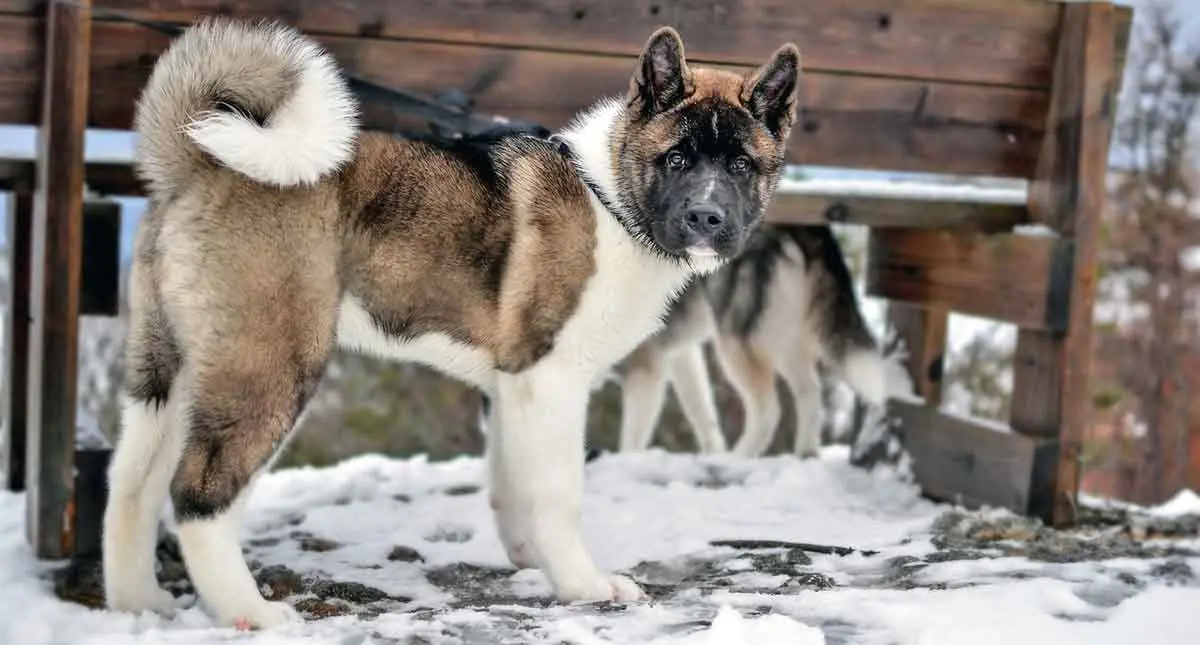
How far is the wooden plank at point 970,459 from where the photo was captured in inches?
189

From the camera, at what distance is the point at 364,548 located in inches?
167

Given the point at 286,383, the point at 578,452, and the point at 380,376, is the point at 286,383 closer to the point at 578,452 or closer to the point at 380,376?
the point at 578,452

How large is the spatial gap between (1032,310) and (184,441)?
10.3ft

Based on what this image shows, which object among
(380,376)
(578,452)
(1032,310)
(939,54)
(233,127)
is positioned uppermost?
(939,54)

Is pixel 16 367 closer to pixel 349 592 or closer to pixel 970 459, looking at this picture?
pixel 349 592

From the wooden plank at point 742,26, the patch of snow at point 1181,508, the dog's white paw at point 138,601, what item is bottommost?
the patch of snow at point 1181,508

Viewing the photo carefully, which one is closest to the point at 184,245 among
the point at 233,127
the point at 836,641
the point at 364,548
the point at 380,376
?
the point at 233,127

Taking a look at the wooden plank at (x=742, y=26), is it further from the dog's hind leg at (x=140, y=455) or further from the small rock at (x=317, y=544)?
the small rock at (x=317, y=544)

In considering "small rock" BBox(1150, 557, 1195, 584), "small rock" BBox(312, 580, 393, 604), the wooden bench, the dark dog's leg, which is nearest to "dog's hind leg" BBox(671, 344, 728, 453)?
the wooden bench

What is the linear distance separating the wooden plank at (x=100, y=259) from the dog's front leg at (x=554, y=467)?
1.68m

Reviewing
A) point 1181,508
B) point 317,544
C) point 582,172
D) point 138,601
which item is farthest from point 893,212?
point 138,601

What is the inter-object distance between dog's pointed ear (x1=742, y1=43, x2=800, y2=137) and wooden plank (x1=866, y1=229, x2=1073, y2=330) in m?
1.79

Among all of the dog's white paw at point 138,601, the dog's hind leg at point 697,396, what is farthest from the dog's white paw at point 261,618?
the dog's hind leg at point 697,396

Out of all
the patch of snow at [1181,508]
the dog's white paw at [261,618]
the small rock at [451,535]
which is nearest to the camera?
the dog's white paw at [261,618]
